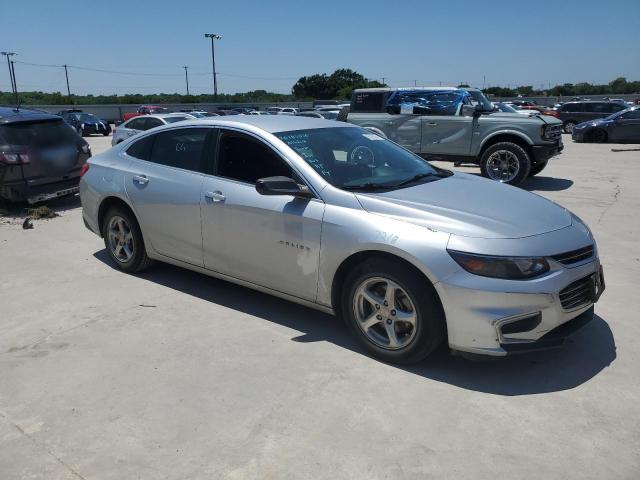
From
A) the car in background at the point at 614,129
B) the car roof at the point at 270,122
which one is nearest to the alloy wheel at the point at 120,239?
the car roof at the point at 270,122

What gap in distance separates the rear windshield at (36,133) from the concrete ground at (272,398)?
407cm

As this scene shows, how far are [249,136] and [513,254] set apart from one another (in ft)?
7.56

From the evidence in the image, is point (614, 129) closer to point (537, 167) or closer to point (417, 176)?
point (537, 167)

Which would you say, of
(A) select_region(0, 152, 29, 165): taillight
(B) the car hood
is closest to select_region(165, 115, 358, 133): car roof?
(B) the car hood

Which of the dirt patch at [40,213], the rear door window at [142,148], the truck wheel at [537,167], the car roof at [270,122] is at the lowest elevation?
the dirt patch at [40,213]

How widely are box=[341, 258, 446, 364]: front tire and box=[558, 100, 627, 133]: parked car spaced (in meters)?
23.9

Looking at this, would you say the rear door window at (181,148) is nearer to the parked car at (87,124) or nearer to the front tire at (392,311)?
the front tire at (392,311)

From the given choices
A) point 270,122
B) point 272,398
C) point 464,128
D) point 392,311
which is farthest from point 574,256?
point 464,128

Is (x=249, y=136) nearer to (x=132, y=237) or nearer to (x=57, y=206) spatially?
(x=132, y=237)

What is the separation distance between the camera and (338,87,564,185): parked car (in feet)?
35.4

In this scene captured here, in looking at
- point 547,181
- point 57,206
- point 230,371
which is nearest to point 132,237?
point 230,371

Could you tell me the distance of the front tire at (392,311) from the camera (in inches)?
134

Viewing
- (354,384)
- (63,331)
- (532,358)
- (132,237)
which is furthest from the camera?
(132,237)

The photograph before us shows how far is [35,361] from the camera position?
3850 millimetres
